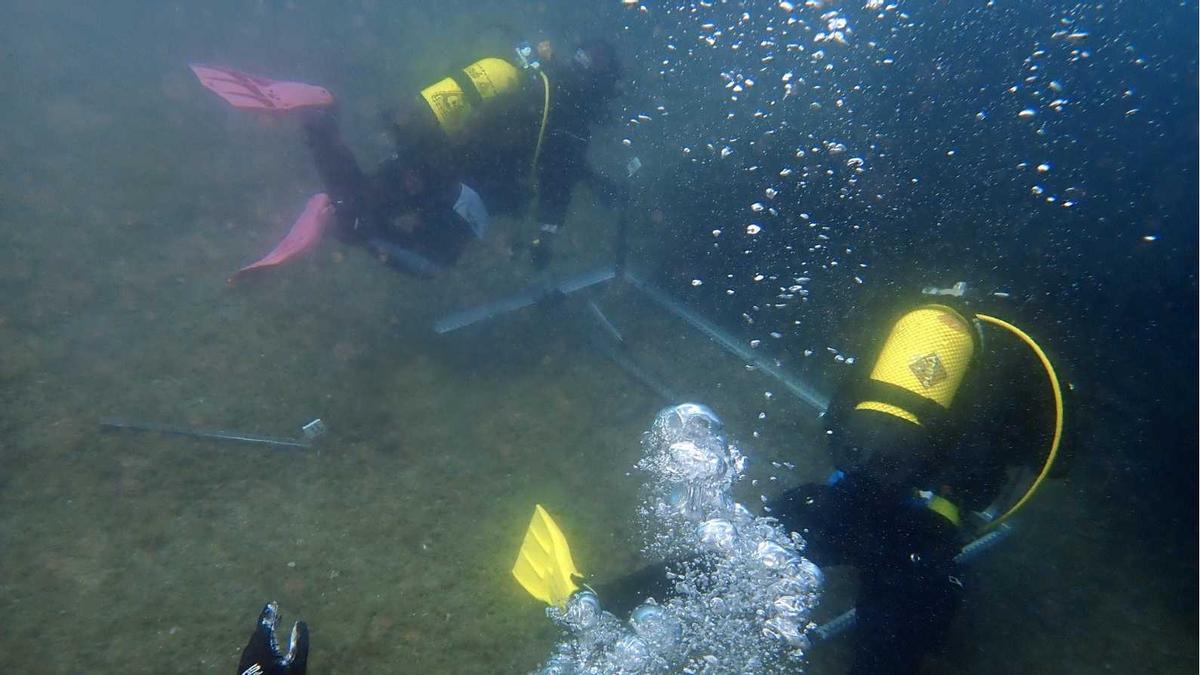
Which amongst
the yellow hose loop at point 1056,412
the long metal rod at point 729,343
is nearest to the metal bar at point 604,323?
the long metal rod at point 729,343

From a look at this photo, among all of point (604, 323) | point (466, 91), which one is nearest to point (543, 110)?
point (466, 91)

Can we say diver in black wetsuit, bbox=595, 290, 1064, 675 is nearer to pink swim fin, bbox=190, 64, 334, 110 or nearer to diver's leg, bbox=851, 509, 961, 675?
diver's leg, bbox=851, 509, 961, 675

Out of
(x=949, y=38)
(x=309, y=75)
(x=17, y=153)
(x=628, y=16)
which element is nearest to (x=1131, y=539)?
(x=949, y=38)

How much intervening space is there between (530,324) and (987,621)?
12.2 feet

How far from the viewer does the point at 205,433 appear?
3.63 meters

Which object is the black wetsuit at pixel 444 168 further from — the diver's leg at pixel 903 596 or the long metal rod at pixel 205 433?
the diver's leg at pixel 903 596

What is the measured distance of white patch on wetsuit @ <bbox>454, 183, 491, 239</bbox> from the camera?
4359 millimetres

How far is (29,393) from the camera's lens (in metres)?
3.63

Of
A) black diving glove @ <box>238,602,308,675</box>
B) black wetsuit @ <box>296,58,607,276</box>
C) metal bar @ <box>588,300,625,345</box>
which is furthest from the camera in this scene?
metal bar @ <box>588,300,625,345</box>

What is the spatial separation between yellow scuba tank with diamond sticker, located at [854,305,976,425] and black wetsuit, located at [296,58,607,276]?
115 inches

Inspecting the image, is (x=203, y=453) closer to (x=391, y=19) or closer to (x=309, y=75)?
(x=309, y=75)

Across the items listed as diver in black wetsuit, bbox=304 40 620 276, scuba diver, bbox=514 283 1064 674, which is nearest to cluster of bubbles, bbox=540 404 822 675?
scuba diver, bbox=514 283 1064 674

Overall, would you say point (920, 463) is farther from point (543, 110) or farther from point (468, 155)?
point (468, 155)

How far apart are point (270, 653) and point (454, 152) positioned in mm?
3352
